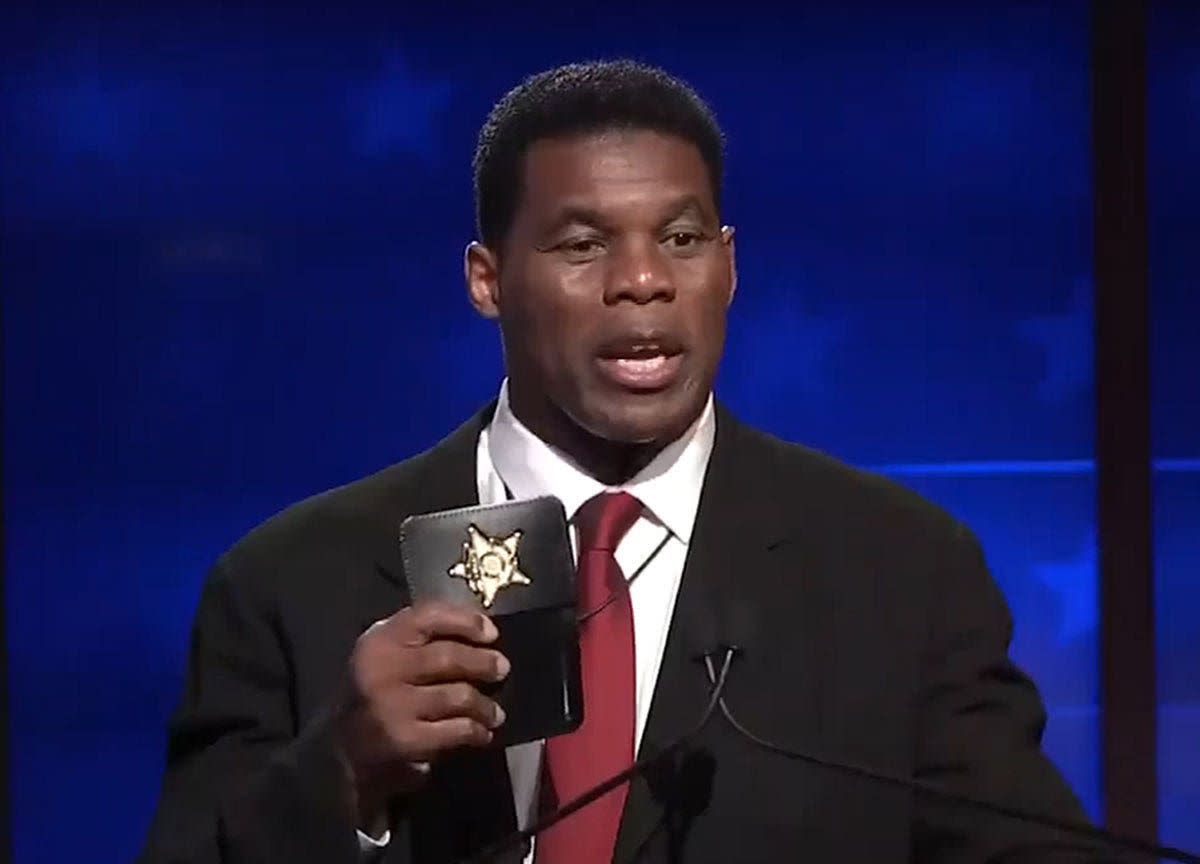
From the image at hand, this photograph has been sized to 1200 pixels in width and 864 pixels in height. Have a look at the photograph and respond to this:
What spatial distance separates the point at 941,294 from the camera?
1.78 m

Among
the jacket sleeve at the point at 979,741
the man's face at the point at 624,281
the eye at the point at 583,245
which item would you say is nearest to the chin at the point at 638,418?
the man's face at the point at 624,281

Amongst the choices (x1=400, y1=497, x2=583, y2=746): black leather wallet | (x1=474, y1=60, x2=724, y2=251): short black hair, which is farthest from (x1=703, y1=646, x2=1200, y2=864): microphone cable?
(x1=474, y1=60, x2=724, y2=251): short black hair

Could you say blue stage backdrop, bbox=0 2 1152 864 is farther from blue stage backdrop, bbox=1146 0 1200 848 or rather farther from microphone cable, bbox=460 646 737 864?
microphone cable, bbox=460 646 737 864

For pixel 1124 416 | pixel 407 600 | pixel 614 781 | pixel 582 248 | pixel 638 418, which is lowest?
pixel 614 781

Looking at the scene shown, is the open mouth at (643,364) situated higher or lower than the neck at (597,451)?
higher

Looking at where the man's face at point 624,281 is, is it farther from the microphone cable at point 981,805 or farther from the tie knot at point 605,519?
the microphone cable at point 981,805

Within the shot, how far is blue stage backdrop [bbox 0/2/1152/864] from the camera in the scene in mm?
1750

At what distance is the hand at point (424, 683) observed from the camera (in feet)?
2.97

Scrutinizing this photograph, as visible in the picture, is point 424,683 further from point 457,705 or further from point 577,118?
point 577,118

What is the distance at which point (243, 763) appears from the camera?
1.12 m

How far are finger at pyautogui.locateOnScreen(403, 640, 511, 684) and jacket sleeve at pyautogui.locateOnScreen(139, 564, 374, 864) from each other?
96mm

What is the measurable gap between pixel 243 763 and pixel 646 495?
1.05 feet

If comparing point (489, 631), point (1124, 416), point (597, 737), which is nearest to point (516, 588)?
point (489, 631)

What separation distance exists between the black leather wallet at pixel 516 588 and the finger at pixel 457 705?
1 centimetres
